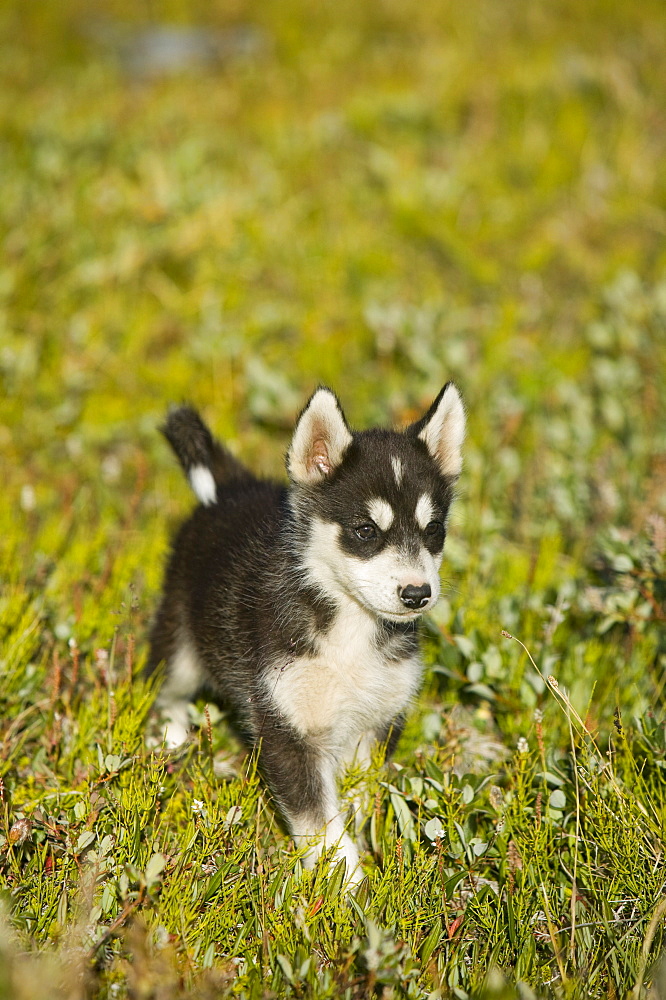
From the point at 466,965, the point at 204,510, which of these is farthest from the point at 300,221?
the point at 466,965

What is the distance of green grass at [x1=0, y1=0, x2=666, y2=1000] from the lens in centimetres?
323

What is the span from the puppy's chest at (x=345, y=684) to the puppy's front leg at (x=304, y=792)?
9cm

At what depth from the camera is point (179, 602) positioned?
453cm

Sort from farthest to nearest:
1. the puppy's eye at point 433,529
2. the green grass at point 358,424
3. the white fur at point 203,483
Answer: the white fur at point 203,483 < the puppy's eye at point 433,529 < the green grass at point 358,424

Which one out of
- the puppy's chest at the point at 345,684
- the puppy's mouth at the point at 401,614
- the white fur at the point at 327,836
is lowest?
the white fur at the point at 327,836

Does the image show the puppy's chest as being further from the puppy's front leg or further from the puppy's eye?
the puppy's eye

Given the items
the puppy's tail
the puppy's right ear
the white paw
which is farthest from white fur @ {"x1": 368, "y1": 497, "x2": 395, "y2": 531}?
the white paw

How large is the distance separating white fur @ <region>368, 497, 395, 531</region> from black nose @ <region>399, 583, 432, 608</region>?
1.06ft

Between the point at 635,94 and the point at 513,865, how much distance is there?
10147mm

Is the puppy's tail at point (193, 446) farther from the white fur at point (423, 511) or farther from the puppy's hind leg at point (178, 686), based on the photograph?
the white fur at point (423, 511)

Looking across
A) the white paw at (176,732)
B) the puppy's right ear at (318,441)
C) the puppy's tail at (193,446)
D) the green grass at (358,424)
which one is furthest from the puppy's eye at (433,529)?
the white paw at (176,732)

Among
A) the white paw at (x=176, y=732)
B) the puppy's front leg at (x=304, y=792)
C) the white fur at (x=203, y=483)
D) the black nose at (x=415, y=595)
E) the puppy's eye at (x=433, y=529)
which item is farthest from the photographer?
the white fur at (x=203, y=483)

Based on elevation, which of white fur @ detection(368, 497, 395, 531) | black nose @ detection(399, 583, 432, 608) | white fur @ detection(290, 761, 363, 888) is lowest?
white fur @ detection(290, 761, 363, 888)

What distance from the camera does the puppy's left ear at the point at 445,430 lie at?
4074 millimetres
